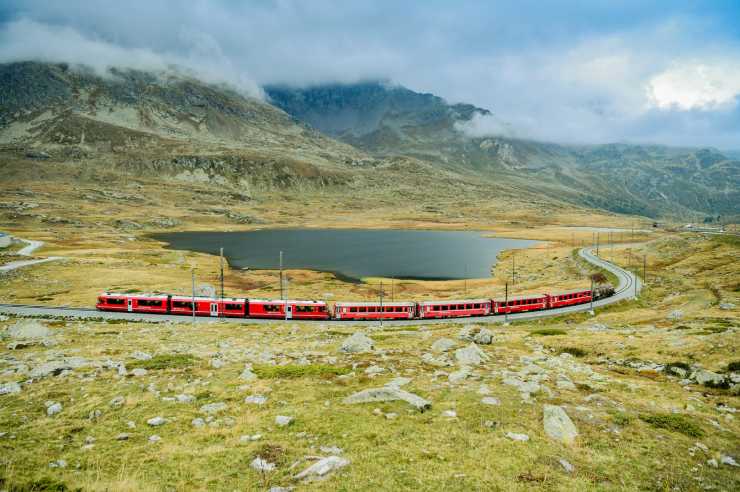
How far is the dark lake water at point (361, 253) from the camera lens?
12375 centimetres

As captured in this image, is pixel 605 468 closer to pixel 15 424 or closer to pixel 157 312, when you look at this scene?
pixel 15 424

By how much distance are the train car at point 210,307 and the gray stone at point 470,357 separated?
133 ft

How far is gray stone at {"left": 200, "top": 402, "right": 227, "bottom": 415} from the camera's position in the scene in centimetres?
1891

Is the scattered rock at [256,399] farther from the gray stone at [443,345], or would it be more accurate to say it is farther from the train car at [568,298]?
the train car at [568,298]

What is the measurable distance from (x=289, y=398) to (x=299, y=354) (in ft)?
38.4

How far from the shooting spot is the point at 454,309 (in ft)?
222

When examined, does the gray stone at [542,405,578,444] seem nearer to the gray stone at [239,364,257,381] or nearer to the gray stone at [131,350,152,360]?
the gray stone at [239,364,257,381]

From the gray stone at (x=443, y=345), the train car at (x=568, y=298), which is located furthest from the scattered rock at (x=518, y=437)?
the train car at (x=568, y=298)

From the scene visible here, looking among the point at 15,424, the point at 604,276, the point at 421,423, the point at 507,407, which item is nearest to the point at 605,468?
the point at 507,407

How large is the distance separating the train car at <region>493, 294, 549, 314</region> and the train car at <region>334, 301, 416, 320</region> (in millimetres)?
15358

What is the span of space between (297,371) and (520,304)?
2152 inches

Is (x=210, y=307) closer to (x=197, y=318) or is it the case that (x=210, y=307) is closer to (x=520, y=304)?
(x=197, y=318)

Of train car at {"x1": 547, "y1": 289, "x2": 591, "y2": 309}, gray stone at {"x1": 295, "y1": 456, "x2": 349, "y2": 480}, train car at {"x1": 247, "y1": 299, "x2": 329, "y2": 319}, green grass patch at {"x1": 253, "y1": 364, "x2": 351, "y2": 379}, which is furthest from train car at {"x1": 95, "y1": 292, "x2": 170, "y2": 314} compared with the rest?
train car at {"x1": 547, "y1": 289, "x2": 591, "y2": 309}

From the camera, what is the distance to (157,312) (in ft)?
203
